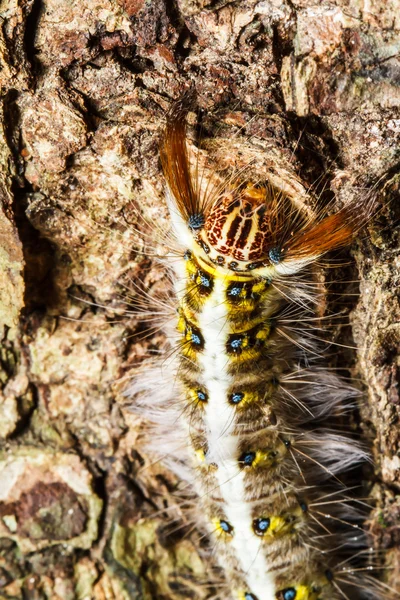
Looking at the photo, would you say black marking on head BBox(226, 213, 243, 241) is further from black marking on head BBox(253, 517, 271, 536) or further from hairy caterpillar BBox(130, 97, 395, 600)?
black marking on head BBox(253, 517, 271, 536)

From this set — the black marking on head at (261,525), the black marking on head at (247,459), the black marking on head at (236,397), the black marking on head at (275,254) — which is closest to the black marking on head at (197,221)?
the black marking on head at (275,254)

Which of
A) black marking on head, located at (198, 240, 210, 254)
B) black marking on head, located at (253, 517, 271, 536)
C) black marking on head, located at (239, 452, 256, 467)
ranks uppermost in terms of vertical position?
black marking on head, located at (198, 240, 210, 254)

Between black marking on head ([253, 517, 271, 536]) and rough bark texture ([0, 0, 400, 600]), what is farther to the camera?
black marking on head ([253, 517, 271, 536])

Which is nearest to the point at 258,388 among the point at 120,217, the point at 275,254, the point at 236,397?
the point at 236,397

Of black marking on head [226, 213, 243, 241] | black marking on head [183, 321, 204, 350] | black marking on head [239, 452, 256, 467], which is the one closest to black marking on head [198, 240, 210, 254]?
black marking on head [226, 213, 243, 241]

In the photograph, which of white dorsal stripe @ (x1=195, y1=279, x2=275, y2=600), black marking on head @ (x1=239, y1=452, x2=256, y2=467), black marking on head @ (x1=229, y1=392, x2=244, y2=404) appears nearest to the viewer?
white dorsal stripe @ (x1=195, y1=279, x2=275, y2=600)

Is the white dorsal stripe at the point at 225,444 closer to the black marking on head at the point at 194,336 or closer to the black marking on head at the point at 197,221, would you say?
the black marking on head at the point at 194,336
